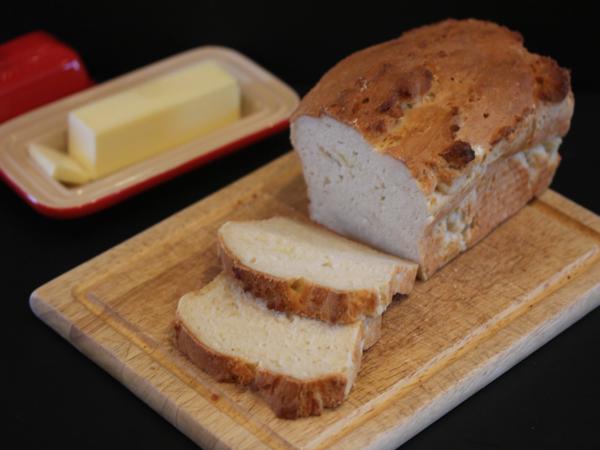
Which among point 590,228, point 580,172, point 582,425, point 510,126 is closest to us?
point 582,425

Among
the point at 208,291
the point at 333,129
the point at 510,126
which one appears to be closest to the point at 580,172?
the point at 510,126

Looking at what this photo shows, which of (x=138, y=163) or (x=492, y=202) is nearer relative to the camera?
(x=492, y=202)

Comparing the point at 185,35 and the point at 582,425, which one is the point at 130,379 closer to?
the point at 582,425

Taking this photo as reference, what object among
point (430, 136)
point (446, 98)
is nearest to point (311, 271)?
point (430, 136)

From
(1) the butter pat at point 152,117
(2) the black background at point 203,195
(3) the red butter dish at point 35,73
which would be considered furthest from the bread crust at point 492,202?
(3) the red butter dish at point 35,73

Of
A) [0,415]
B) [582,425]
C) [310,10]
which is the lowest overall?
[0,415]

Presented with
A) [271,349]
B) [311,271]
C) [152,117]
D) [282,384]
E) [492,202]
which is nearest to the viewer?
[282,384]

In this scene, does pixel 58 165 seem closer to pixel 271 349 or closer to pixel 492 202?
pixel 271 349
